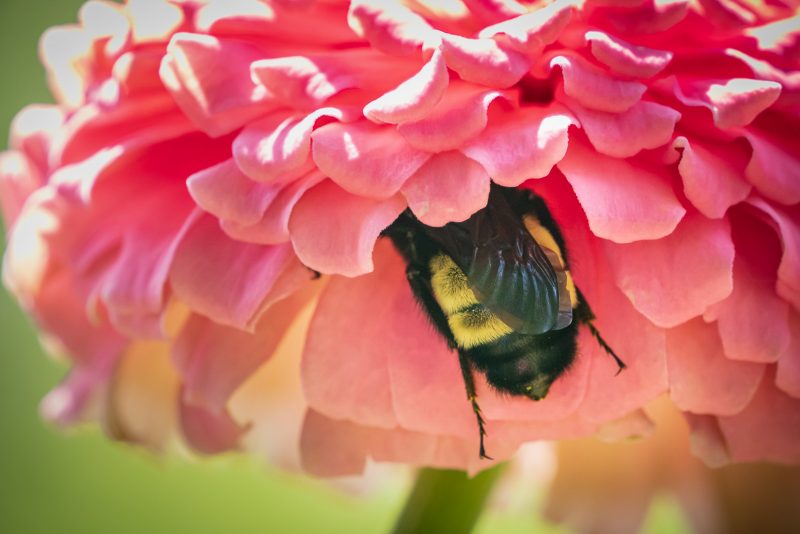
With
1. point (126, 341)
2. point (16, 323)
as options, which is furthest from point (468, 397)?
point (16, 323)

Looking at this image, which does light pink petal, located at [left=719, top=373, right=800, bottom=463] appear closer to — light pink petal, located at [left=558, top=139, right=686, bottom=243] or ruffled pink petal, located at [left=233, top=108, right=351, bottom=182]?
light pink petal, located at [left=558, top=139, right=686, bottom=243]

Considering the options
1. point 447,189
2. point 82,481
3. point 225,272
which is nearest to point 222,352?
point 225,272

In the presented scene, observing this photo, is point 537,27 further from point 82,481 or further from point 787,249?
point 82,481

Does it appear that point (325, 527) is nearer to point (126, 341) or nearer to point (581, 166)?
point (126, 341)

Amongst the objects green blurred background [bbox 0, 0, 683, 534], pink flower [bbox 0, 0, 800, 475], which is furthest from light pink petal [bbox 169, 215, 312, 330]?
green blurred background [bbox 0, 0, 683, 534]

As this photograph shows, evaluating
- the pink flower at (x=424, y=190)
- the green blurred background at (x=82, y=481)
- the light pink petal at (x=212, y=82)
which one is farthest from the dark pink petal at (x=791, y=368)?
the green blurred background at (x=82, y=481)

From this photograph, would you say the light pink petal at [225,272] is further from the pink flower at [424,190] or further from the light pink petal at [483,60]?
the light pink petal at [483,60]

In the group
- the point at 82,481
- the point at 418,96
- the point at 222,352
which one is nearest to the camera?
Result: the point at 418,96
